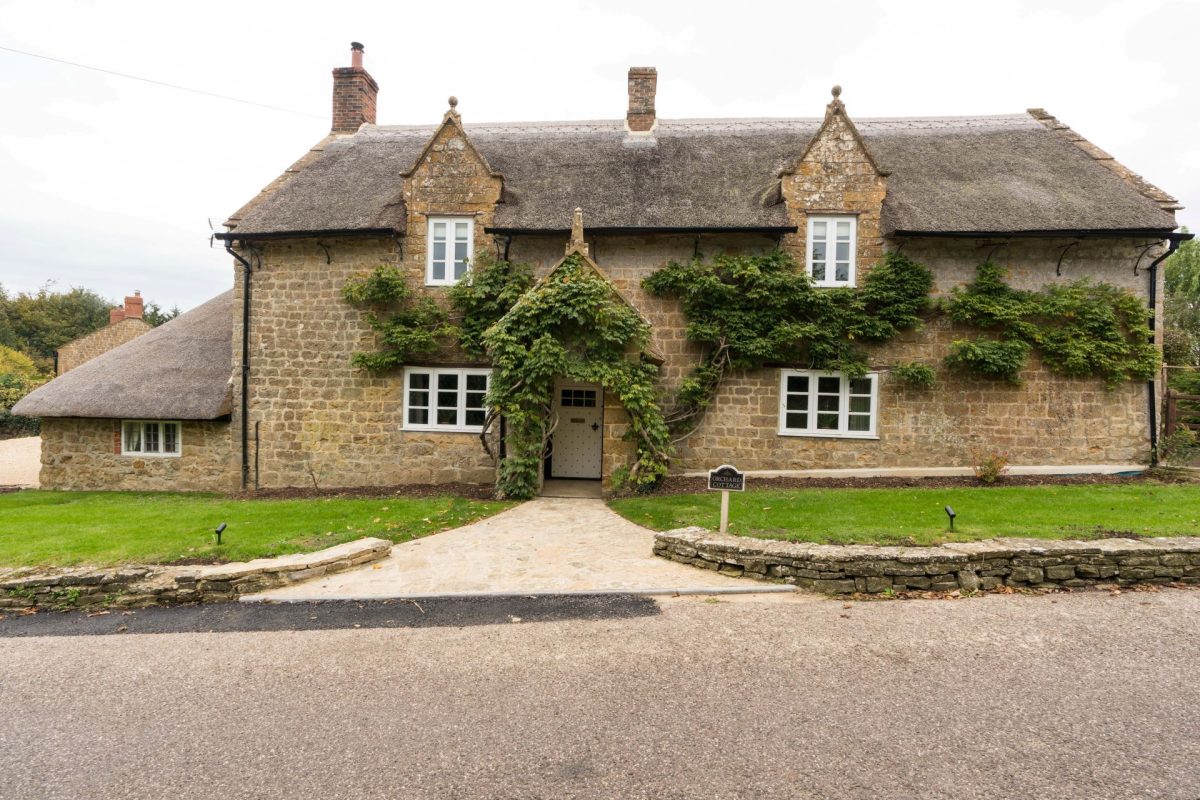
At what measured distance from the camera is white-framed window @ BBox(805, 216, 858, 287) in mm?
13336

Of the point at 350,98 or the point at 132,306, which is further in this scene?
the point at 132,306

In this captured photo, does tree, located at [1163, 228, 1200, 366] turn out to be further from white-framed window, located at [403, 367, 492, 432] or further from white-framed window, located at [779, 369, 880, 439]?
white-framed window, located at [403, 367, 492, 432]

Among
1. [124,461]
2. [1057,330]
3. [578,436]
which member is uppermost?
[1057,330]

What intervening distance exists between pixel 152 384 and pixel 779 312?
1664 centimetres

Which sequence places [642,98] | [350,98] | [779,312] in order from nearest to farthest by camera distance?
[779,312]
[642,98]
[350,98]

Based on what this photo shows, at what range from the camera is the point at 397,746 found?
406 cm

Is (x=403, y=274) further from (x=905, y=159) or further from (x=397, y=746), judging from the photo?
(x=905, y=159)

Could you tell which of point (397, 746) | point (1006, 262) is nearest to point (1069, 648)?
point (397, 746)

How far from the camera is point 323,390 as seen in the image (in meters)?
14.3

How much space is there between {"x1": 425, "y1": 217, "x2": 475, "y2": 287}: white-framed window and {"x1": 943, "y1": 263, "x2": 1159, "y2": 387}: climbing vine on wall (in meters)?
11.7

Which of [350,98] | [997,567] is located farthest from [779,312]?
[350,98]

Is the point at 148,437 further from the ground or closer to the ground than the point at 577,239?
closer to the ground

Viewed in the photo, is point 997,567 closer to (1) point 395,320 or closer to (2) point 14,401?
(1) point 395,320

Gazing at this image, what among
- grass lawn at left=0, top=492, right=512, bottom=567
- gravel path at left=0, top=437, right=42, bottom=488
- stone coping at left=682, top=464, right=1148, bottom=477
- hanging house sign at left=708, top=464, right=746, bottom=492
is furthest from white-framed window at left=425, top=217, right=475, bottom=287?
gravel path at left=0, top=437, right=42, bottom=488
